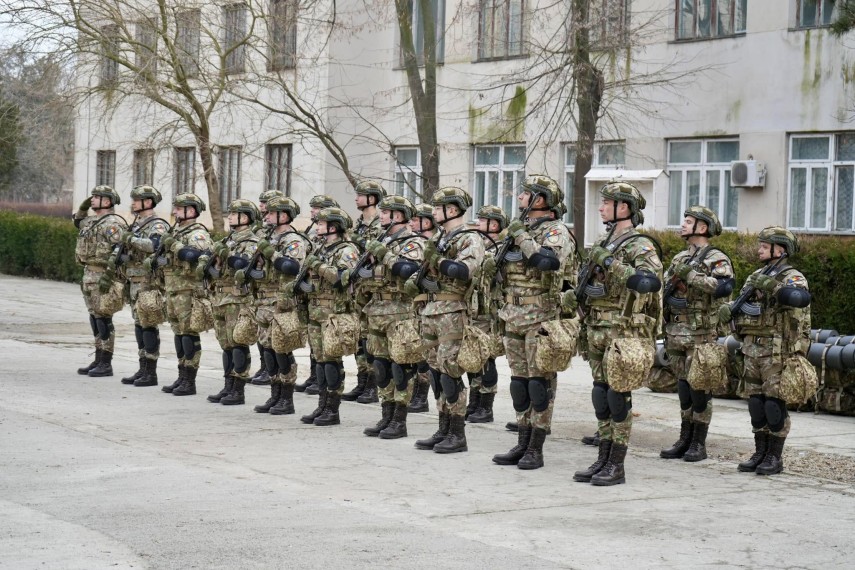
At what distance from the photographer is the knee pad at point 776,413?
988 cm

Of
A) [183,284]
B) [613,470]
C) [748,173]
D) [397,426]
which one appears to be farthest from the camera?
[748,173]

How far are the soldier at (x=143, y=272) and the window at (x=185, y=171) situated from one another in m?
18.3

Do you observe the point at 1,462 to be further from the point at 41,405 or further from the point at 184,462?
the point at 41,405

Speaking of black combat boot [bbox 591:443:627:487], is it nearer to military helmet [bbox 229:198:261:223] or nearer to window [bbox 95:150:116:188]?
military helmet [bbox 229:198:261:223]

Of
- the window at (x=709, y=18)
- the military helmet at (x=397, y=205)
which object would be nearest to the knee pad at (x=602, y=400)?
the military helmet at (x=397, y=205)

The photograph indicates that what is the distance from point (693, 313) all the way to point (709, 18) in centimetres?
A: 1487

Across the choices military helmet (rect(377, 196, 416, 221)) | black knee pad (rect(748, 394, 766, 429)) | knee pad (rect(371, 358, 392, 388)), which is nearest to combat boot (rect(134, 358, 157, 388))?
knee pad (rect(371, 358, 392, 388))

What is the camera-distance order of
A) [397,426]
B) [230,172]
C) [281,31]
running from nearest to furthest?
[397,426]
[281,31]
[230,172]

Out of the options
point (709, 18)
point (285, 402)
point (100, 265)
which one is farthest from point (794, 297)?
point (709, 18)

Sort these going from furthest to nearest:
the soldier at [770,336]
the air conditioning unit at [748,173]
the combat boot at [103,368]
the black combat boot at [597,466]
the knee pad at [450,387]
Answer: the air conditioning unit at [748,173] < the combat boot at [103,368] < the knee pad at [450,387] < the soldier at [770,336] < the black combat boot at [597,466]

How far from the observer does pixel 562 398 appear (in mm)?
14484

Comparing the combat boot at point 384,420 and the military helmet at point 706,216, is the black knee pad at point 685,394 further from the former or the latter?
the combat boot at point 384,420

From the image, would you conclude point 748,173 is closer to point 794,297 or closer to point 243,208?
point 243,208

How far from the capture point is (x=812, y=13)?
73.6ft
